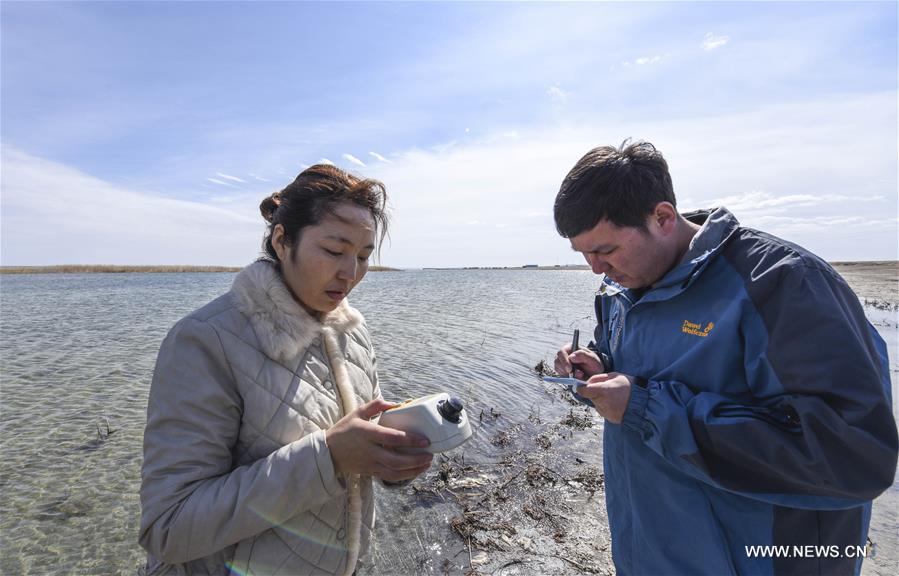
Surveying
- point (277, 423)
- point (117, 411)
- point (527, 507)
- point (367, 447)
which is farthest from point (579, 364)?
point (117, 411)

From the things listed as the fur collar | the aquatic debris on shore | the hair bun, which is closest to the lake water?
the aquatic debris on shore

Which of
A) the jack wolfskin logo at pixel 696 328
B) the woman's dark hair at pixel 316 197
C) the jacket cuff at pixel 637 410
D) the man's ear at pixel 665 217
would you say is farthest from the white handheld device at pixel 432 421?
the man's ear at pixel 665 217

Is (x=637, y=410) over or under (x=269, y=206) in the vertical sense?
under

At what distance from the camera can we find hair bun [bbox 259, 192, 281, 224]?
249 cm

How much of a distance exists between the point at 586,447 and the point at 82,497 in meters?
7.74

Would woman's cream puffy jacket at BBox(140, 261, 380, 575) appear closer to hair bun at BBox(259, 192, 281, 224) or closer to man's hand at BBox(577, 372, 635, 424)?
hair bun at BBox(259, 192, 281, 224)

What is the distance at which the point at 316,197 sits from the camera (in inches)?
88.4

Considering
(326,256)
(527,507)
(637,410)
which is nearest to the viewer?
(637,410)

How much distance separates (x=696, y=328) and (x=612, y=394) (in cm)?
54

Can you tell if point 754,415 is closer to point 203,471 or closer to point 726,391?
point 726,391

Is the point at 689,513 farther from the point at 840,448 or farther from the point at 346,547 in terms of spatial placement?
the point at 346,547

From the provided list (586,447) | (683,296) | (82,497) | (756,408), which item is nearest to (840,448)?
(756,408)

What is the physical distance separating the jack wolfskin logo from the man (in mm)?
11

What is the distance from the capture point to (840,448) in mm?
1589
